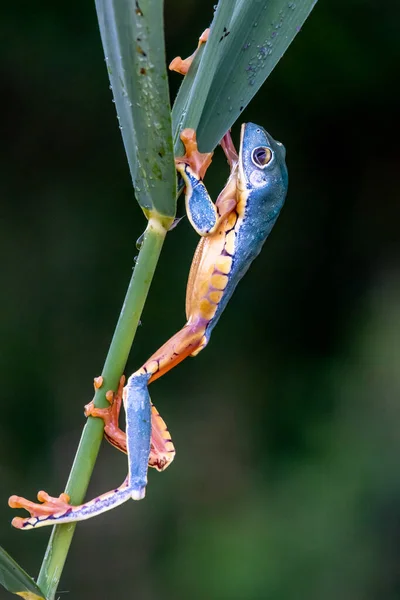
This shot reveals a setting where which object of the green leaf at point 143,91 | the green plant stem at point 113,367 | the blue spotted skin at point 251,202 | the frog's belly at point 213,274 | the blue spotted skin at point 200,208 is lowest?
the green plant stem at point 113,367

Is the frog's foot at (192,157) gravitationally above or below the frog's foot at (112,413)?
above

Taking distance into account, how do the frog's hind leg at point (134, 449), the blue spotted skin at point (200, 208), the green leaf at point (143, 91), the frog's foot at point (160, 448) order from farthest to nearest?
1. the frog's foot at point (160, 448)
2. the blue spotted skin at point (200, 208)
3. the frog's hind leg at point (134, 449)
4. the green leaf at point (143, 91)

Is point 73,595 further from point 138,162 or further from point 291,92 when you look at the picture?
point 138,162

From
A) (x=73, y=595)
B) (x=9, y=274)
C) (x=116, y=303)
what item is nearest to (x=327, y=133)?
(x=116, y=303)

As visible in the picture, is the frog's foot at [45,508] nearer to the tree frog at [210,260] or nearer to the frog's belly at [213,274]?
the tree frog at [210,260]

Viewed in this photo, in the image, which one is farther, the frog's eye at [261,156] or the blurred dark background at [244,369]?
the blurred dark background at [244,369]

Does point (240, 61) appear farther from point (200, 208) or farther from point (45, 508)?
point (45, 508)

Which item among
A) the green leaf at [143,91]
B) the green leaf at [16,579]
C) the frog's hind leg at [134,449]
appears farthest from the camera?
the frog's hind leg at [134,449]

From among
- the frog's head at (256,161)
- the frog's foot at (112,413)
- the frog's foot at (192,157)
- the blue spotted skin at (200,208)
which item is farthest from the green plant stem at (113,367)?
the frog's head at (256,161)
